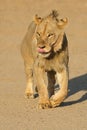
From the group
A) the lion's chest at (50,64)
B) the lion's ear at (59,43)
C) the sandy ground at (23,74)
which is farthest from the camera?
the lion's chest at (50,64)

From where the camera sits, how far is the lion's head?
321 inches

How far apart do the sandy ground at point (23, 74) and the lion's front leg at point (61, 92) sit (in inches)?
4.9

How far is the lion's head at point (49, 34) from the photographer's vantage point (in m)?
8.16

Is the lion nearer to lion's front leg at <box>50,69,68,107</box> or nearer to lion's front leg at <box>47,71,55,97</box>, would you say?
lion's front leg at <box>50,69,68,107</box>

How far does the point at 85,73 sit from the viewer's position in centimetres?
1225

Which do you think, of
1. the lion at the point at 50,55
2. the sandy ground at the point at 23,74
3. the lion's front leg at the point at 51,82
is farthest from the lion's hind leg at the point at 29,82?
the lion at the point at 50,55

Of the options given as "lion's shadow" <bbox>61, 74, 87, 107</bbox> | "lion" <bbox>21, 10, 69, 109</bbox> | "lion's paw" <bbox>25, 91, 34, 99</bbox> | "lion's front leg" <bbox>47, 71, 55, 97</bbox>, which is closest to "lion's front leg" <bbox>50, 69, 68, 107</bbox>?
"lion" <bbox>21, 10, 69, 109</bbox>

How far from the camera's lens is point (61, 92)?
27.9 ft

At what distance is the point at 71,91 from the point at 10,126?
2.98 meters

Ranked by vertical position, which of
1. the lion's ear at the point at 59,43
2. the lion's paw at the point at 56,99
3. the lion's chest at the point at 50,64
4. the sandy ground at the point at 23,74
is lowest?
the sandy ground at the point at 23,74

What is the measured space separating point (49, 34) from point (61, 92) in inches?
34.9

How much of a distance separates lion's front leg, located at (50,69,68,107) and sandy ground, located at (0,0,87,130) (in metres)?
0.13

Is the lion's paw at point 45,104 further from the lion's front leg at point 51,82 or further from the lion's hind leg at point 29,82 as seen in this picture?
the lion's hind leg at point 29,82

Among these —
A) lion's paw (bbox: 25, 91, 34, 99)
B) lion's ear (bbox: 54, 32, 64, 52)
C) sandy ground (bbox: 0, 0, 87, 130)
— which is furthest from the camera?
lion's paw (bbox: 25, 91, 34, 99)
